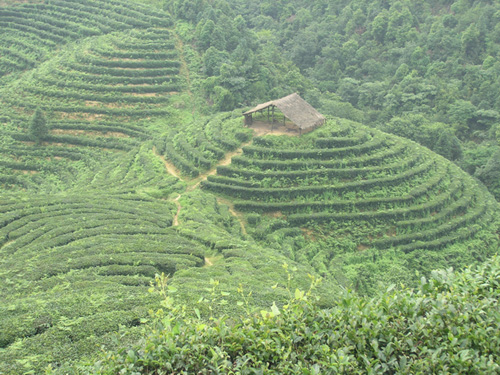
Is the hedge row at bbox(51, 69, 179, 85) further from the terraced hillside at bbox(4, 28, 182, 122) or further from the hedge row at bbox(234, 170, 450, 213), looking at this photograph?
the hedge row at bbox(234, 170, 450, 213)

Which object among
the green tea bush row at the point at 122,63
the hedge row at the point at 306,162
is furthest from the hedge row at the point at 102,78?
the hedge row at the point at 306,162

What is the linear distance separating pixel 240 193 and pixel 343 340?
68.6 ft

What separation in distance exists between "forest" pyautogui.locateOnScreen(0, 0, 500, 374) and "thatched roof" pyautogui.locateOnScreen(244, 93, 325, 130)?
1074 mm

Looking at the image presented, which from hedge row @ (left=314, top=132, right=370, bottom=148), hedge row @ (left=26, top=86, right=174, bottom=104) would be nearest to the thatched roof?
hedge row @ (left=314, top=132, right=370, bottom=148)

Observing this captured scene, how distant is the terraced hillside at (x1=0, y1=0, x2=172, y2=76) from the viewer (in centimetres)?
4700

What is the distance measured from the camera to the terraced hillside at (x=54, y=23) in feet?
154

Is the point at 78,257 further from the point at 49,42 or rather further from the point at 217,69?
the point at 49,42

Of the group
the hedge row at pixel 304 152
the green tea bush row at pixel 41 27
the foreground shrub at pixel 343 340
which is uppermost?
the green tea bush row at pixel 41 27

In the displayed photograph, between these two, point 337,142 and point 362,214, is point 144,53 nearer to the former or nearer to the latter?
point 337,142

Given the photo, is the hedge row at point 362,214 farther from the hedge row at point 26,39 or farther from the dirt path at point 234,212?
the hedge row at point 26,39

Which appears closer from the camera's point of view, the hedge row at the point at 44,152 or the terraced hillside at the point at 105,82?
the hedge row at the point at 44,152

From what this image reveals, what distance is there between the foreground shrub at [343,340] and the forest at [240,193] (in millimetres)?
51

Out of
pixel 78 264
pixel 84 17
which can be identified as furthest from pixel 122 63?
pixel 78 264

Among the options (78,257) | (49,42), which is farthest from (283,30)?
(78,257)
